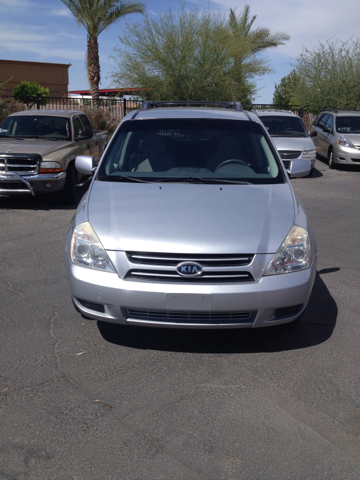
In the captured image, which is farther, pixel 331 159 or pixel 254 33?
pixel 254 33

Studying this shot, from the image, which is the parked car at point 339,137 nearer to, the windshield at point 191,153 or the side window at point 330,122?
the side window at point 330,122

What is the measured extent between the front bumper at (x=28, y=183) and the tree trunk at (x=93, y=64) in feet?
56.0

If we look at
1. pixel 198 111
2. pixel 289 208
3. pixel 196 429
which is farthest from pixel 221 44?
pixel 196 429

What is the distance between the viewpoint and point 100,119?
20.4 meters

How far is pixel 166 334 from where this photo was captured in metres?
4.16

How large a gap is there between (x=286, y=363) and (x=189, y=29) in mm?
21984

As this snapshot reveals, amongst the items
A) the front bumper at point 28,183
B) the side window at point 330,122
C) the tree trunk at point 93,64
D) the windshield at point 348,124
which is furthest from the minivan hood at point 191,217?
the tree trunk at point 93,64

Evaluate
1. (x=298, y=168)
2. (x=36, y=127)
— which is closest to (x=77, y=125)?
(x=36, y=127)

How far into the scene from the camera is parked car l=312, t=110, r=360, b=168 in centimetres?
1509

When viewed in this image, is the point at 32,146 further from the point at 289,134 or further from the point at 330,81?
the point at 330,81

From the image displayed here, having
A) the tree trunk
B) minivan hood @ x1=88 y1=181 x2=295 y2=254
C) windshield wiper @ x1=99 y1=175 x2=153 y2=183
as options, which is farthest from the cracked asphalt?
the tree trunk

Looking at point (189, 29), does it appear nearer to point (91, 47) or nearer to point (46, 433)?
point (91, 47)

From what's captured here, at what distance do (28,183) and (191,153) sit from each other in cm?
471

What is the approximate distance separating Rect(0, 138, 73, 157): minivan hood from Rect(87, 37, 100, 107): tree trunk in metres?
16.1
